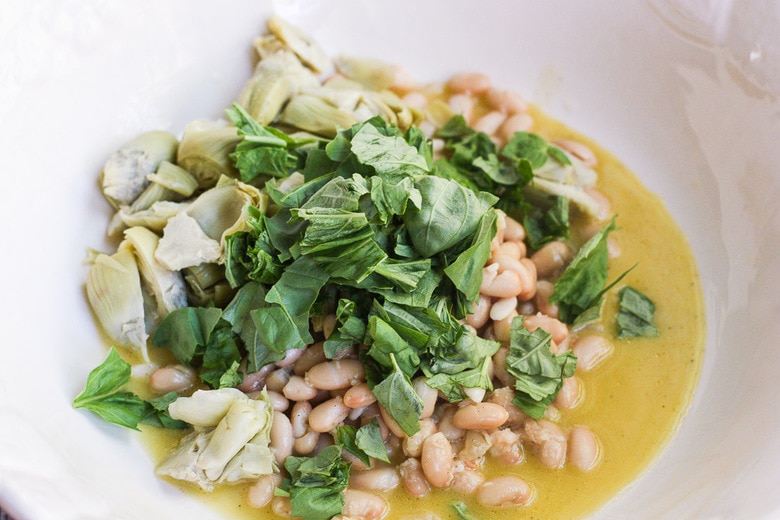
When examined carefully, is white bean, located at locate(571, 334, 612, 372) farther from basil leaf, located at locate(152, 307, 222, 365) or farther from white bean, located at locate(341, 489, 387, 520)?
basil leaf, located at locate(152, 307, 222, 365)

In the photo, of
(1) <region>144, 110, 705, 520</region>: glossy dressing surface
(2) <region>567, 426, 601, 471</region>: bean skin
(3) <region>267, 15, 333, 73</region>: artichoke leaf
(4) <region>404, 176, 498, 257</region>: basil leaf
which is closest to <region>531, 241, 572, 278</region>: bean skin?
(1) <region>144, 110, 705, 520</region>: glossy dressing surface

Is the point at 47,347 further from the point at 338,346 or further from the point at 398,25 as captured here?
the point at 398,25

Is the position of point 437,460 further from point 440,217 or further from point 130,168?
point 130,168

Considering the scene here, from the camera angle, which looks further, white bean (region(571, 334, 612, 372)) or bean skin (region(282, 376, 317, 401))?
white bean (region(571, 334, 612, 372))

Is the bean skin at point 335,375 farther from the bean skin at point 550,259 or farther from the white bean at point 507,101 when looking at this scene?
the white bean at point 507,101

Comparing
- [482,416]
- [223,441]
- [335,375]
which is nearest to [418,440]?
[482,416]

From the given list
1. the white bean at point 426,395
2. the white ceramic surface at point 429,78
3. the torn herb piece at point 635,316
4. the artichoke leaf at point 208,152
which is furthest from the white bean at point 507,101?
the white bean at point 426,395
